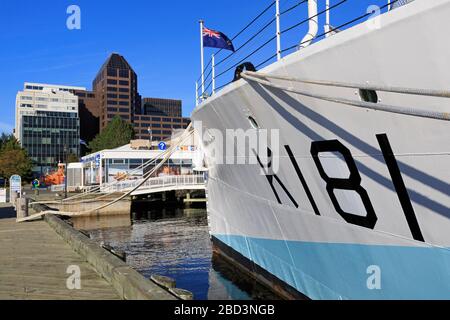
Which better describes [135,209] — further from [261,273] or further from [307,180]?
[307,180]

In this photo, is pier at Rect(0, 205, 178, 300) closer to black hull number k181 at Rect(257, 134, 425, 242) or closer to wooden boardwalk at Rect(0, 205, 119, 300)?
wooden boardwalk at Rect(0, 205, 119, 300)

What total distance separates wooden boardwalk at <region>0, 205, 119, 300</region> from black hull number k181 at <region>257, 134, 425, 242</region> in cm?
286

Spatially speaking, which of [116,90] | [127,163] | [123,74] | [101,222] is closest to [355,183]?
[101,222]

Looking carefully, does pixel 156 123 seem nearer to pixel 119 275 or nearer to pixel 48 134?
pixel 48 134

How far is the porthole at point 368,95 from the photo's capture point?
3.45 meters

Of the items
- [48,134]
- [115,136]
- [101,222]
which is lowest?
[101,222]

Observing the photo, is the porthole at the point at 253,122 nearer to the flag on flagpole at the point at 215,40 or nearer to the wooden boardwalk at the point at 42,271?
A: the wooden boardwalk at the point at 42,271

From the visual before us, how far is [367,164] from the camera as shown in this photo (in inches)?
149

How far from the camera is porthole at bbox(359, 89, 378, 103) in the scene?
11.3 feet

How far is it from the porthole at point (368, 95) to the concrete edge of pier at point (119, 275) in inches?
104

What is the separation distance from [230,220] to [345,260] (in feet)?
14.9

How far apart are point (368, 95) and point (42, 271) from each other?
5.51m
